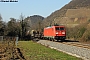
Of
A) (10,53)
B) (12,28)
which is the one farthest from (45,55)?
(12,28)

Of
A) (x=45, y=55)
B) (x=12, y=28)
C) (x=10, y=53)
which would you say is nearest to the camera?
(x=45, y=55)

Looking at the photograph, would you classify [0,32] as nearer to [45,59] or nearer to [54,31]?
[54,31]

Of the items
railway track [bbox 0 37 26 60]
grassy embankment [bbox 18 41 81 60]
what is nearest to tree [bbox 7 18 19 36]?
railway track [bbox 0 37 26 60]

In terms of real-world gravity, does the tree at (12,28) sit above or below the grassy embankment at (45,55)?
above

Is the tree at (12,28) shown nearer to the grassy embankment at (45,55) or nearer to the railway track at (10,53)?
the railway track at (10,53)

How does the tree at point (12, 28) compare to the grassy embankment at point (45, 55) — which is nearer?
the grassy embankment at point (45, 55)

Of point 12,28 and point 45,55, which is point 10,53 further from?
point 12,28

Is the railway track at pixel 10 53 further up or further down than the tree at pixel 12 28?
further down

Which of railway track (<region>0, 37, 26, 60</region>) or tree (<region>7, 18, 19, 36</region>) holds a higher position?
tree (<region>7, 18, 19, 36</region>)

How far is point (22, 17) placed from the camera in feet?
234

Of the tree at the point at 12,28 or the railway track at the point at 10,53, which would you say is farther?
the tree at the point at 12,28

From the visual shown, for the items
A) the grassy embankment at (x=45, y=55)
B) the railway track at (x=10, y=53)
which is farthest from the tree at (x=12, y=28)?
the grassy embankment at (x=45, y=55)

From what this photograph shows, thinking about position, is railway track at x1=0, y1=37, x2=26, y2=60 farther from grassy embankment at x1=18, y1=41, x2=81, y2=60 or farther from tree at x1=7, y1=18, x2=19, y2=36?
tree at x1=7, y1=18, x2=19, y2=36

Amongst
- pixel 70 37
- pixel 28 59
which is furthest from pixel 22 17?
pixel 28 59
